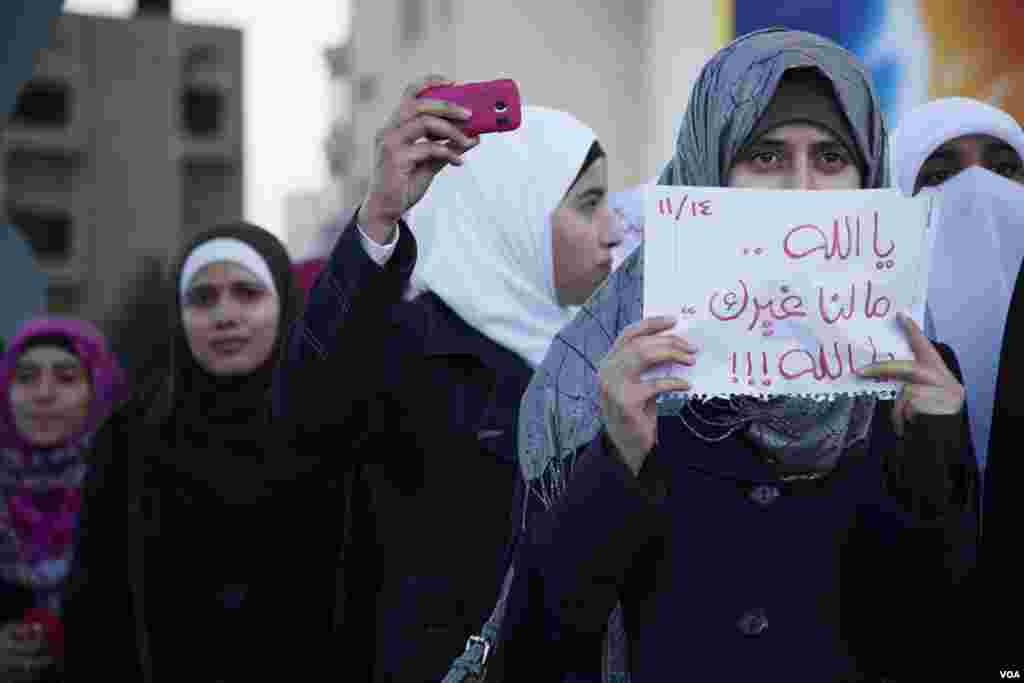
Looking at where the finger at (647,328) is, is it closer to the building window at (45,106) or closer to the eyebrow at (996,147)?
the eyebrow at (996,147)

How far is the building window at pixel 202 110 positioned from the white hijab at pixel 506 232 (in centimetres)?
4232

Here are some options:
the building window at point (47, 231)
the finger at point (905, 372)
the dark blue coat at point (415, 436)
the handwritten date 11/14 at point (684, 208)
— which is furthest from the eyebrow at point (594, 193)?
the building window at point (47, 231)

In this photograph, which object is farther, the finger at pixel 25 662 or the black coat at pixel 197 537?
the finger at pixel 25 662

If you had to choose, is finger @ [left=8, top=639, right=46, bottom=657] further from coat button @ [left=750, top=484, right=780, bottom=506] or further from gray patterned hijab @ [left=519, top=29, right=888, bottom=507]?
coat button @ [left=750, top=484, right=780, bottom=506]

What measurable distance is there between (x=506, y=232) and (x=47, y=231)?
134 ft

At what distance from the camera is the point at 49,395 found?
508 centimetres

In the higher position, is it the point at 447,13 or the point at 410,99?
the point at 447,13

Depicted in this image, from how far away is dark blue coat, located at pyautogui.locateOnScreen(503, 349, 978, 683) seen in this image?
1.83 meters

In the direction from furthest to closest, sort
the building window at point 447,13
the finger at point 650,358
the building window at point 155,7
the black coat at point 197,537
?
1. the building window at point 155,7
2. the building window at point 447,13
3. the black coat at point 197,537
4. the finger at point 650,358

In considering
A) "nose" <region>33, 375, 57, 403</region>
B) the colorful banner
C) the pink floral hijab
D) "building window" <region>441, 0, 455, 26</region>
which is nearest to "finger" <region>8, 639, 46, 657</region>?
the pink floral hijab

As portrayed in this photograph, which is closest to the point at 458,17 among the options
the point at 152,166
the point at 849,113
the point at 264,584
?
the point at 264,584

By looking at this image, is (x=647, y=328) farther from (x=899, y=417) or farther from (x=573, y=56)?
(x=573, y=56)

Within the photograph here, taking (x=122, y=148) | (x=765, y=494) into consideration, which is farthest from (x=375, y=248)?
(x=122, y=148)

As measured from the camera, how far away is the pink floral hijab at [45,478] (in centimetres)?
479
